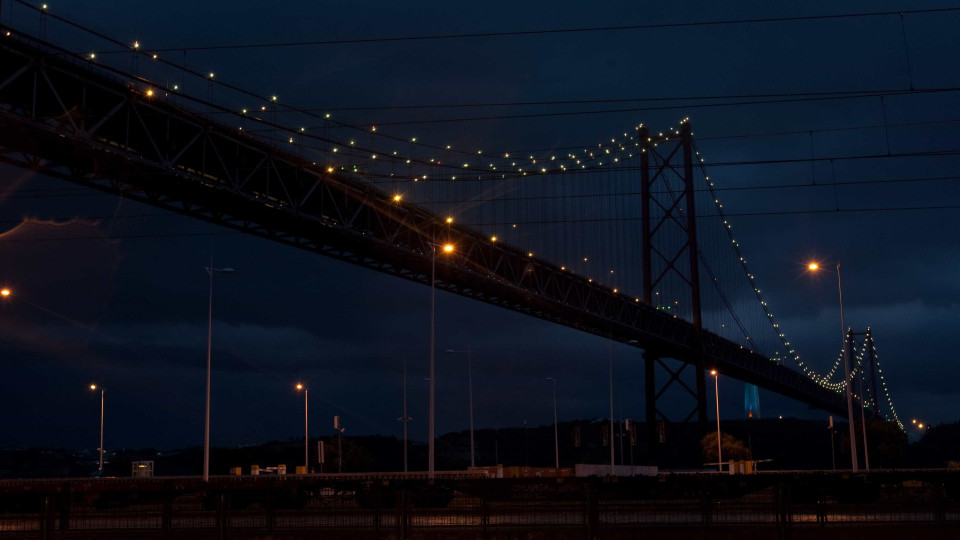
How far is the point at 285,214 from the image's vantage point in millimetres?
50250

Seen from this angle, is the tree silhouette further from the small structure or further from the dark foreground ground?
the dark foreground ground

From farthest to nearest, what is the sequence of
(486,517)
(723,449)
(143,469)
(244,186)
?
(723,449) < (143,469) < (244,186) < (486,517)

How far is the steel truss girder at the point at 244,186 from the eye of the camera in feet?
122

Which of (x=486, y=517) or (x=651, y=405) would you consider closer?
(x=486, y=517)

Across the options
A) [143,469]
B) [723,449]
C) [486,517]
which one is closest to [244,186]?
[143,469]

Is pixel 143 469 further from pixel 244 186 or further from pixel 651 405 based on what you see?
pixel 651 405

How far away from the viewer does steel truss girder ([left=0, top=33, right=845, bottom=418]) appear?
3725 centimetres

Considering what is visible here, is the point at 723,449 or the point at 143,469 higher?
the point at 723,449

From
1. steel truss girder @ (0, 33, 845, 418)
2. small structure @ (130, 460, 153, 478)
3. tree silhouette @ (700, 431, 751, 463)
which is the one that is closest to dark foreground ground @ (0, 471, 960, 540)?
steel truss girder @ (0, 33, 845, 418)

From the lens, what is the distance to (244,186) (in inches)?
1896

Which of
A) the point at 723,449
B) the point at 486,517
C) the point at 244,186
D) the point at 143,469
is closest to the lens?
the point at 486,517

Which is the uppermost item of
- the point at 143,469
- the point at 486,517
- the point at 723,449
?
the point at 723,449

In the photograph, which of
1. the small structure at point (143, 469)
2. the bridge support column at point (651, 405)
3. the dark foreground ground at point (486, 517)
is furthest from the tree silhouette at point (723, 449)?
the dark foreground ground at point (486, 517)

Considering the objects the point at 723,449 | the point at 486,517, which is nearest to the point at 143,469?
the point at 486,517
